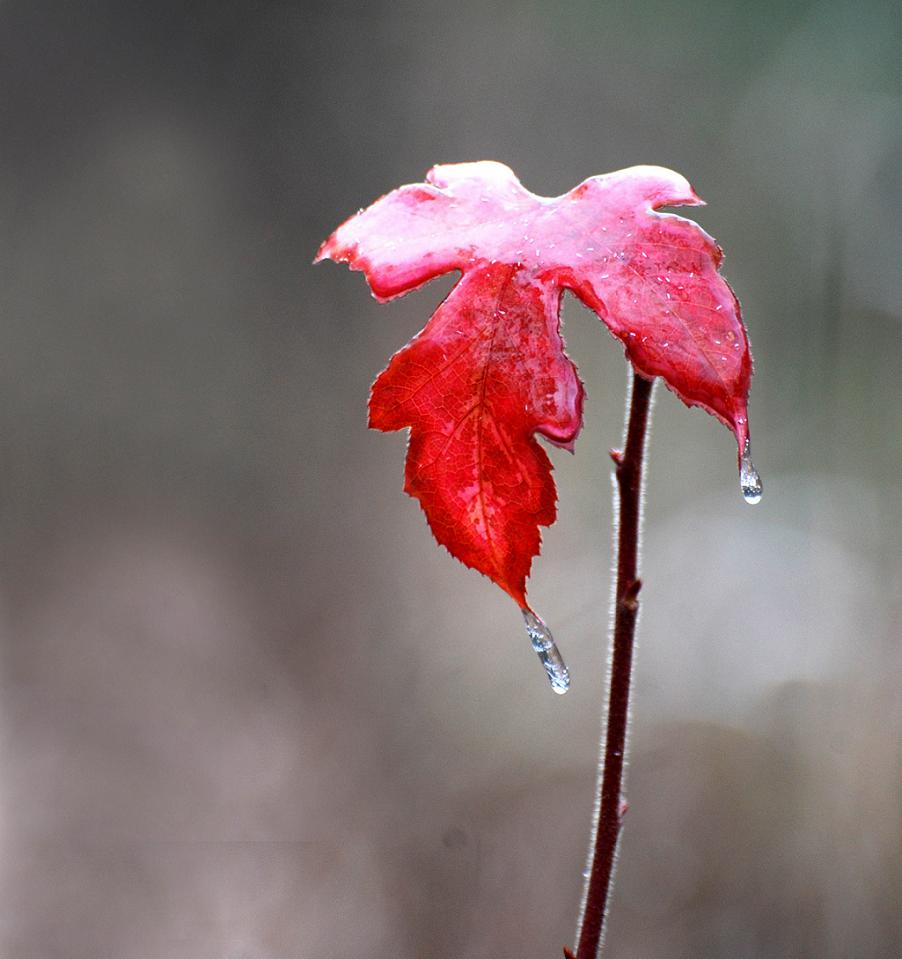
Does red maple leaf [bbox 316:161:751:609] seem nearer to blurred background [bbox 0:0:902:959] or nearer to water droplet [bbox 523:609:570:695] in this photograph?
water droplet [bbox 523:609:570:695]

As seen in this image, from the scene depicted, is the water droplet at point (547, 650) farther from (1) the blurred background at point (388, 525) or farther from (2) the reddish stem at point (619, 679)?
(1) the blurred background at point (388, 525)

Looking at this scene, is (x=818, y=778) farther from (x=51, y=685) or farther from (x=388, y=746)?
(x=51, y=685)

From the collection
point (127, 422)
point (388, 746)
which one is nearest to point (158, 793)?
point (388, 746)

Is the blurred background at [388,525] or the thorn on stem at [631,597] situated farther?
the blurred background at [388,525]

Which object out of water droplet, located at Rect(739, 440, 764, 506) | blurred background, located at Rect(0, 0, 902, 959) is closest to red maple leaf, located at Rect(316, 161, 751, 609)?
water droplet, located at Rect(739, 440, 764, 506)

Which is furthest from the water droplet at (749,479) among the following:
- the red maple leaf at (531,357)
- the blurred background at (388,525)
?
the blurred background at (388,525)
